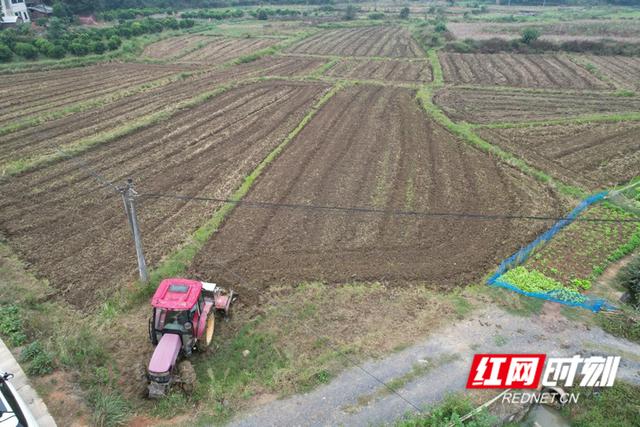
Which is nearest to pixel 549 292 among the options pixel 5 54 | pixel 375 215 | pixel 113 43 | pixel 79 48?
pixel 375 215

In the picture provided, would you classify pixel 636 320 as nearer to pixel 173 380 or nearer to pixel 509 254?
pixel 509 254

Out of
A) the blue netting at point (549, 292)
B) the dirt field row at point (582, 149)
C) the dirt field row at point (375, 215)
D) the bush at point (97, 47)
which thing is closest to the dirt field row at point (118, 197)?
the dirt field row at point (375, 215)

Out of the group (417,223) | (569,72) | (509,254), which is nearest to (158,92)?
(417,223)

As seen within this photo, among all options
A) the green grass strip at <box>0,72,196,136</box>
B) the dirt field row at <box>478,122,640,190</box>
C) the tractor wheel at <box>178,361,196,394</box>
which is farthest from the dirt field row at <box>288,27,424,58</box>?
the tractor wheel at <box>178,361,196,394</box>

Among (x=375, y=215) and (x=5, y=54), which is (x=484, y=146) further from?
(x=5, y=54)

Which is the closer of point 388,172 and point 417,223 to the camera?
point 417,223

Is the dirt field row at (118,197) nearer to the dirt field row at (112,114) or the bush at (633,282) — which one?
the dirt field row at (112,114)
